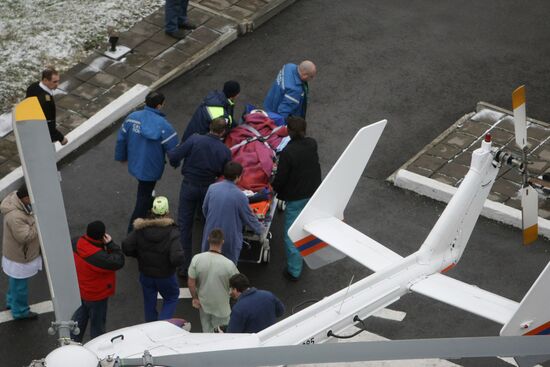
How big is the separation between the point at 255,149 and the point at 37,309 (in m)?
2.72

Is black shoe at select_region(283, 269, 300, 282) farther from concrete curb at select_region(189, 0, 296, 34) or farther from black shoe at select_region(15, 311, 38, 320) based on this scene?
concrete curb at select_region(189, 0, 296, 34)

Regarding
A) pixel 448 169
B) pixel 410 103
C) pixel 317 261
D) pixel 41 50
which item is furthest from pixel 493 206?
pixel 41 50

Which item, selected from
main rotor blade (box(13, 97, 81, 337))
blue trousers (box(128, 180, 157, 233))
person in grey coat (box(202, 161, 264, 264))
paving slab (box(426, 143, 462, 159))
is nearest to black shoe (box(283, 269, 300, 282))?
person in grey coat (box(202, 161, 264, 264))

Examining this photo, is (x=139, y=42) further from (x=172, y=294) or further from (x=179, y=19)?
(x=172, y=294)

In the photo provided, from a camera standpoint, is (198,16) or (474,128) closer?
(474,128)

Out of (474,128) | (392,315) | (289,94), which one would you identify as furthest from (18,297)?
(474,128)

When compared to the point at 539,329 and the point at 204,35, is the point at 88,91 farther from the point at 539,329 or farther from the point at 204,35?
the point at 539,329

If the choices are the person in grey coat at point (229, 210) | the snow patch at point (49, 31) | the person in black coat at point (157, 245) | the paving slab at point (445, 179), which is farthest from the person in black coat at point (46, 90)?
the paving slab at point (445, 179)

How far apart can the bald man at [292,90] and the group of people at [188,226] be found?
0.04 ft

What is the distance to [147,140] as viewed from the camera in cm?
1048

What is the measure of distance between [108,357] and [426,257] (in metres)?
3.52

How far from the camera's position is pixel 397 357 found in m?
5.74

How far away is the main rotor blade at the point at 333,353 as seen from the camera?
5586mm

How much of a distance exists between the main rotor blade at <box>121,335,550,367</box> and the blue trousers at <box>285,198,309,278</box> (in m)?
4.57
